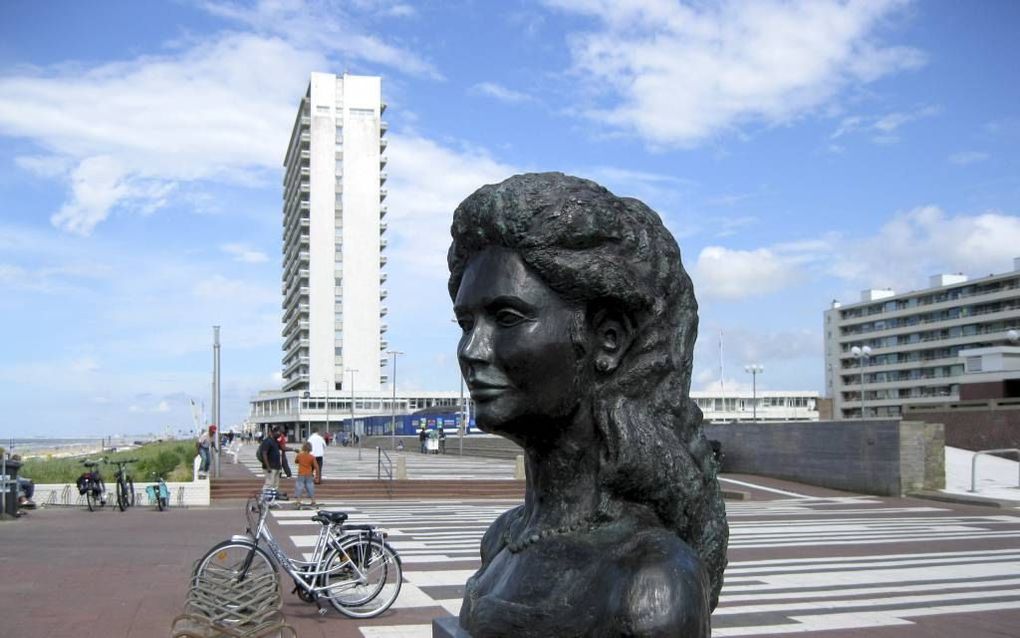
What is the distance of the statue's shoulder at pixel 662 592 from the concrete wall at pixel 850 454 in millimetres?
22188

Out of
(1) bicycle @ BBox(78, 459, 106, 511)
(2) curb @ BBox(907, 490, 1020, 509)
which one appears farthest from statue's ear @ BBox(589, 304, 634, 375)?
(2) curb @ BBox(907, 490, 1020, 509)

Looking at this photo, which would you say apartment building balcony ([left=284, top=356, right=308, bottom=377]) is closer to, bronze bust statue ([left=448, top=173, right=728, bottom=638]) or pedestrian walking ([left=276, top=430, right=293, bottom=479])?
pedestrian walking ([left=276, top=430, right=293, bottom=479])

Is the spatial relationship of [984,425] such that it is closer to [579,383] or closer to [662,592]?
[579,383]

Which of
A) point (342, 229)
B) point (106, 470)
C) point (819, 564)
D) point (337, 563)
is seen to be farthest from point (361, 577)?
point (342, 229)

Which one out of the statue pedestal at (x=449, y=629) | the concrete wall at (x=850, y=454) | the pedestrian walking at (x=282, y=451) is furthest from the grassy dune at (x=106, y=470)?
the statue pedestal at (x=449, y=629)

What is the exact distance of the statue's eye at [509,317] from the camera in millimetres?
2369

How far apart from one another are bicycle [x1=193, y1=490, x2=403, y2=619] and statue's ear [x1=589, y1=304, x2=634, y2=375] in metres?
7.27

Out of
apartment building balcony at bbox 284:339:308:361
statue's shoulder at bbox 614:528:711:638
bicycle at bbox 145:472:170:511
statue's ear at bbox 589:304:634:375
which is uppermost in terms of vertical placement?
apartment building balcony at bbox 284:339:308:361

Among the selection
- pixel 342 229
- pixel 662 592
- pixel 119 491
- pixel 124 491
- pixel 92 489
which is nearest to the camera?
pixel 662 592

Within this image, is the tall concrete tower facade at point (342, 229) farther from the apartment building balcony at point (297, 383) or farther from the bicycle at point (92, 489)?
the bicycle at point (92, 489)

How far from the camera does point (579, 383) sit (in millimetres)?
2379

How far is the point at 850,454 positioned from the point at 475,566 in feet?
59.5

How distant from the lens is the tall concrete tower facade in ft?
366

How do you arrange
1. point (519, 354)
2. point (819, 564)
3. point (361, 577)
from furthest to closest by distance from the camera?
point (819, 564), point (361, 577), point (519, 354)
